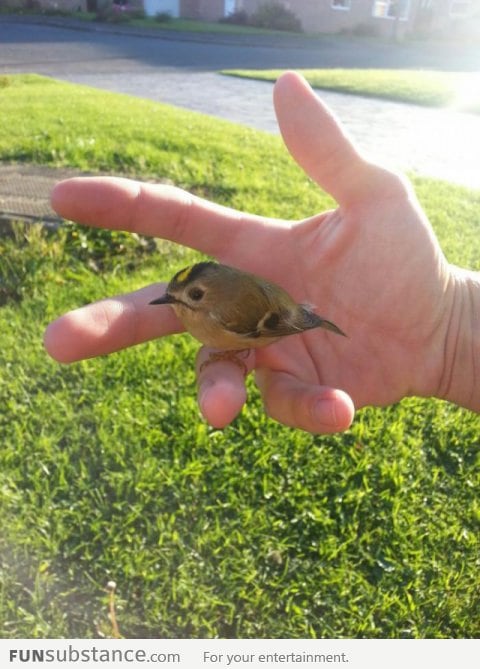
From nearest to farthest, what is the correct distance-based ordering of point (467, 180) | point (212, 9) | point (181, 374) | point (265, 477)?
point (265, 477) < point (181, 374) < point (467, 180) < point (212, 9)

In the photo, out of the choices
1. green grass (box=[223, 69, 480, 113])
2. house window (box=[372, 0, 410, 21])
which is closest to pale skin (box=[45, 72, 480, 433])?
green grass (box=[223, 69, 480, 113])

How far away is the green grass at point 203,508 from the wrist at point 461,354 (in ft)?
2.35

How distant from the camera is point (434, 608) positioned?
2.73m

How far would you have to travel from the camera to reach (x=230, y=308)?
7.78 feet

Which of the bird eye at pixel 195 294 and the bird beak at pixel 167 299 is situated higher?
the bird eye at pixel 195 294

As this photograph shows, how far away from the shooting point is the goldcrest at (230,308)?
93.3 inches

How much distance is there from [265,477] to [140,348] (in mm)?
1312

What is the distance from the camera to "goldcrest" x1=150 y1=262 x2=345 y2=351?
7.77 ft

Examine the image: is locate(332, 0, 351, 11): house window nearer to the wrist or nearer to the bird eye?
the wrist

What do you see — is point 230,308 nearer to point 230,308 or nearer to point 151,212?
point 230,308

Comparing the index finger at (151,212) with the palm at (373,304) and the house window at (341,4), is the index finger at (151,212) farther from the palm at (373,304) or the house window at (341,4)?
the house window at (341,4)

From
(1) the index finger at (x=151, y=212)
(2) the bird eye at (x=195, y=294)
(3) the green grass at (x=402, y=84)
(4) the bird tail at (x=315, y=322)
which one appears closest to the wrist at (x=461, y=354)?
(4) the bird tail at (x=315, y=322)

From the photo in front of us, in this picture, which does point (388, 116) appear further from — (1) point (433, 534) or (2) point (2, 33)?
(2) point (2, 33)

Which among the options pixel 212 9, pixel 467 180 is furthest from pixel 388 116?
pixel 212 9
